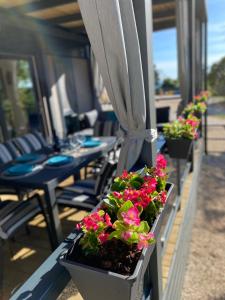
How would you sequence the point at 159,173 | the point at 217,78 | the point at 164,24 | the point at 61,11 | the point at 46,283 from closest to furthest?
the point at 46,283
the point at 159,173
the point at 61,11
the point at 164,24
the point at 217,78

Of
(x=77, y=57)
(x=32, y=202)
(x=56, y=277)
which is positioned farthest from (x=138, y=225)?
(x=77, y=57)

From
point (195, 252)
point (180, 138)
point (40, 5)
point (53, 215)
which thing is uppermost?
point (40, 5)

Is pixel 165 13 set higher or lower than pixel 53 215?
higher

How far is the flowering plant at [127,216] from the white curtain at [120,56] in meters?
0.32

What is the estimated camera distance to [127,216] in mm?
812

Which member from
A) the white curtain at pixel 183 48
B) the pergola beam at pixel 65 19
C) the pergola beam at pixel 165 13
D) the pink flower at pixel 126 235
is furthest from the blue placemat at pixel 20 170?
the pergola beam at pixel 165 13

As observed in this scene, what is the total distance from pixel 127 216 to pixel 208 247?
2.15 metres

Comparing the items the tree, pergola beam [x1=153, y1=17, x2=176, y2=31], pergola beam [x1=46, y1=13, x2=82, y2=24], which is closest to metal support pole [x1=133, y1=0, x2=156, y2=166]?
pergola beam [x1=46, y1=13, x2=82, y2=24]

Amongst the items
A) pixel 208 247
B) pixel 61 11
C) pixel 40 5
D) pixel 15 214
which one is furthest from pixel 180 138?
pixel 61 11

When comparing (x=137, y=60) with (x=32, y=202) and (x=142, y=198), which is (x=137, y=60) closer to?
(x=142, y=198)

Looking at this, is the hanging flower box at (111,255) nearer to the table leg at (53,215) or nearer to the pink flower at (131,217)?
the pink flower at (131,217)

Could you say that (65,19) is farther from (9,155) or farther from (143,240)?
(143,240)

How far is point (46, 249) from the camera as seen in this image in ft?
7.81

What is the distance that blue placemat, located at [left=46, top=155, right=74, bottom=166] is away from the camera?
2.44 metres
